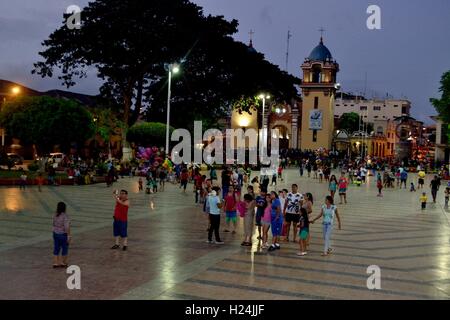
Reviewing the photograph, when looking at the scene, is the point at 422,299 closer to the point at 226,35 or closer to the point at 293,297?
the point at 293,297

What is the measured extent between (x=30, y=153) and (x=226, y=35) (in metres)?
37.2

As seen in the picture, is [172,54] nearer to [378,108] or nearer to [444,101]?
[444,101]

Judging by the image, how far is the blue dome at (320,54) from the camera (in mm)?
83938

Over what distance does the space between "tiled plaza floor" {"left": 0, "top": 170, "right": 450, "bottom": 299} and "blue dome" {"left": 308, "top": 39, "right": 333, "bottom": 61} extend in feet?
216

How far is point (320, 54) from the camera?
84125 mm

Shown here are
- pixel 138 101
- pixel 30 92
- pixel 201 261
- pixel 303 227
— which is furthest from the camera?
pixel 30 92

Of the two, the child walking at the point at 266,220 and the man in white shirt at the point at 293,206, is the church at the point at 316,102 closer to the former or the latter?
the man in white shirt at the point at 293,206

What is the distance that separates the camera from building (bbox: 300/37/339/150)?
83.4 m

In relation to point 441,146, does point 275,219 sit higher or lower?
lower

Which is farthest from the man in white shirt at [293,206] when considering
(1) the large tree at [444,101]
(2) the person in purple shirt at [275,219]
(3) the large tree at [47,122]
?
(1) the large tree at [444,101]

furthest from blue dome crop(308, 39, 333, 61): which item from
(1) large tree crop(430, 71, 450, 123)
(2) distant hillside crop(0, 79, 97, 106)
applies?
(2) distant hillside crop(0, 79, 97, 106)

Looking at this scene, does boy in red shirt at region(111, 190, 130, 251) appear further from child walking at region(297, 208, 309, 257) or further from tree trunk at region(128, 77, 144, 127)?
tree trunk at region(128, 77, 144, 127)

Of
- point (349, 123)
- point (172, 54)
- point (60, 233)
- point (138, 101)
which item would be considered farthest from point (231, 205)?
point (349, 123)

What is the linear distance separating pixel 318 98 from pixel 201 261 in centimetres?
7446
